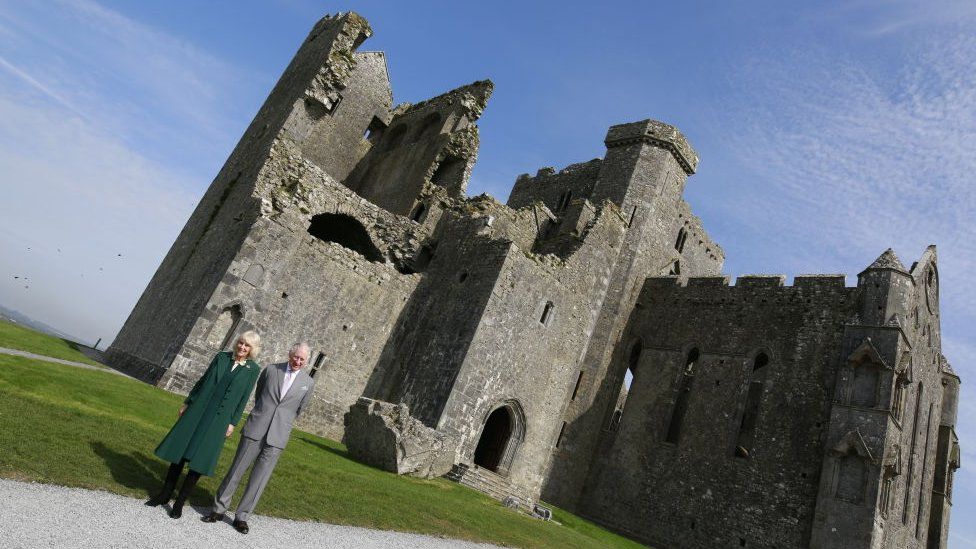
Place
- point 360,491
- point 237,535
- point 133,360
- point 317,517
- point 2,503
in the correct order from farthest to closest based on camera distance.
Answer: point 133,360 → point 360,491 → point 317,517 → point 237,535 → point 2,503

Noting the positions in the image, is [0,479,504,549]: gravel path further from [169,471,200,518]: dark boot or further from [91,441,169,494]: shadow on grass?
[91,441,169,494]: shadow on grass

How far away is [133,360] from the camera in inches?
706

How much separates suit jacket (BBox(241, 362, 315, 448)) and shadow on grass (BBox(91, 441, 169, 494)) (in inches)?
51.7

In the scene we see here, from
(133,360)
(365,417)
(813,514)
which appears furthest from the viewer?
(133,360)

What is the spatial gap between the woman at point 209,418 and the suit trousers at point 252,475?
20cm

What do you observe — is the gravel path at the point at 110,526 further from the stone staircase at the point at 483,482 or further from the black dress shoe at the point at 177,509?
the stone staircase at the point at 483,482

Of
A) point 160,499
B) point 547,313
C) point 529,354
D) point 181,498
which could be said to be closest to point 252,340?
point 181,498

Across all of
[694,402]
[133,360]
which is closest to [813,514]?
[694,402]

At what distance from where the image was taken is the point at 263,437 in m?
5.75

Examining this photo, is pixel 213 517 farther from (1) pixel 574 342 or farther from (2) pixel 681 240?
(2) pixel 681 240

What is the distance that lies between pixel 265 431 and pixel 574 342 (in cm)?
1638

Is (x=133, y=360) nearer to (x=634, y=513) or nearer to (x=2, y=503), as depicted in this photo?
(x=2, y=503)

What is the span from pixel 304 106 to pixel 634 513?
19.9 metres

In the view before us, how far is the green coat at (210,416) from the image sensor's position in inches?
218
